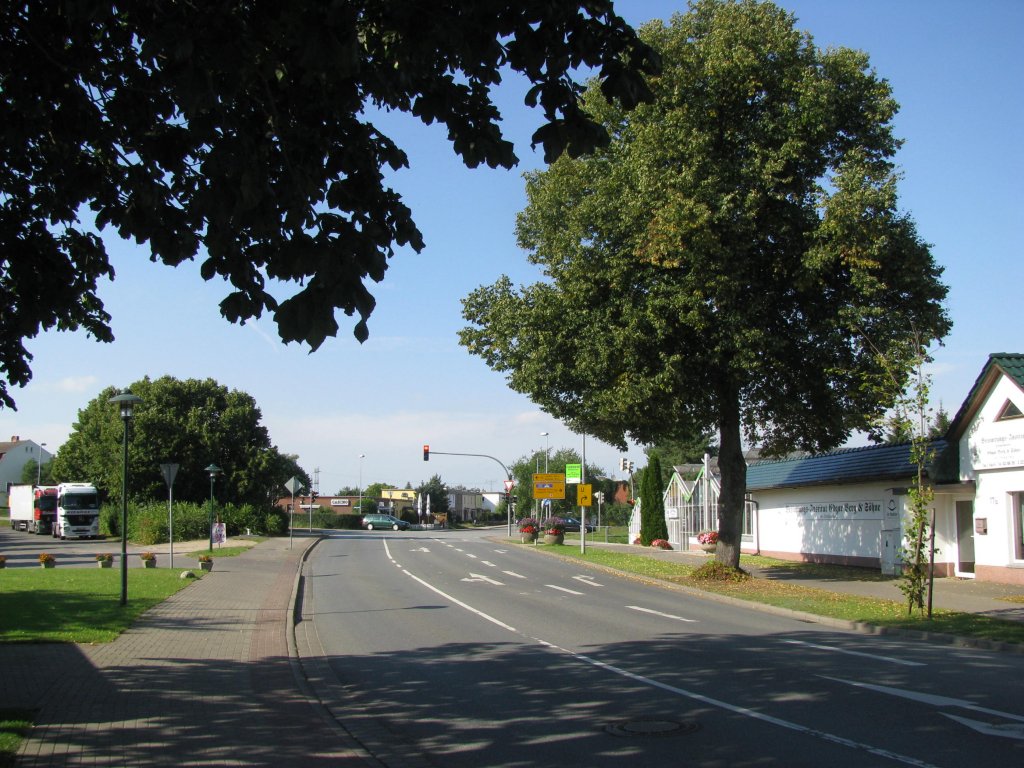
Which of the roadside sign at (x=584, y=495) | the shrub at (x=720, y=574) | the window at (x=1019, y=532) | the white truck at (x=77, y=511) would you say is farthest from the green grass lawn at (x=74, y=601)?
the white truck at (x=77, y=511)

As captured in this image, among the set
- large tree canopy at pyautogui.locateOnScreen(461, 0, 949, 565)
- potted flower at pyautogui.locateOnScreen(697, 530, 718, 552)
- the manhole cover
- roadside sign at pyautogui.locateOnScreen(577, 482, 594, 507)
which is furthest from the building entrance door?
the manhole cover

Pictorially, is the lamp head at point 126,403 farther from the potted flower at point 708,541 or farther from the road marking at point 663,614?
the potted flower at point 708,541

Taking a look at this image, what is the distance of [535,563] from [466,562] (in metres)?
2.63

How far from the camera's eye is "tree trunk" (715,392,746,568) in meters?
23.2

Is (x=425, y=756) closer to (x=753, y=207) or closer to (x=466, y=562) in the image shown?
(x=753, y=207)

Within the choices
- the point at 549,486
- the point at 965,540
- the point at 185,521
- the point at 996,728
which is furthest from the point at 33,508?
the point at 996,728

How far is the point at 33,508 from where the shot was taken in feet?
194

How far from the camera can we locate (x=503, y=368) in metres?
24.3

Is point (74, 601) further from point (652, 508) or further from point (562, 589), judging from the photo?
point (652, 508)

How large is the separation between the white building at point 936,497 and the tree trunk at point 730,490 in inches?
159

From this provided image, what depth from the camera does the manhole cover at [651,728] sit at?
7508mm

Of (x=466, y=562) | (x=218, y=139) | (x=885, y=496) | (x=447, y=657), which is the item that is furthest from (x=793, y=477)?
(x=218, y=139)

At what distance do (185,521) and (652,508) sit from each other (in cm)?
2477

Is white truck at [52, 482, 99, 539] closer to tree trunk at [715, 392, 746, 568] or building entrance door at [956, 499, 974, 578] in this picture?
tree trunk at [715, 392, 746, 568]
